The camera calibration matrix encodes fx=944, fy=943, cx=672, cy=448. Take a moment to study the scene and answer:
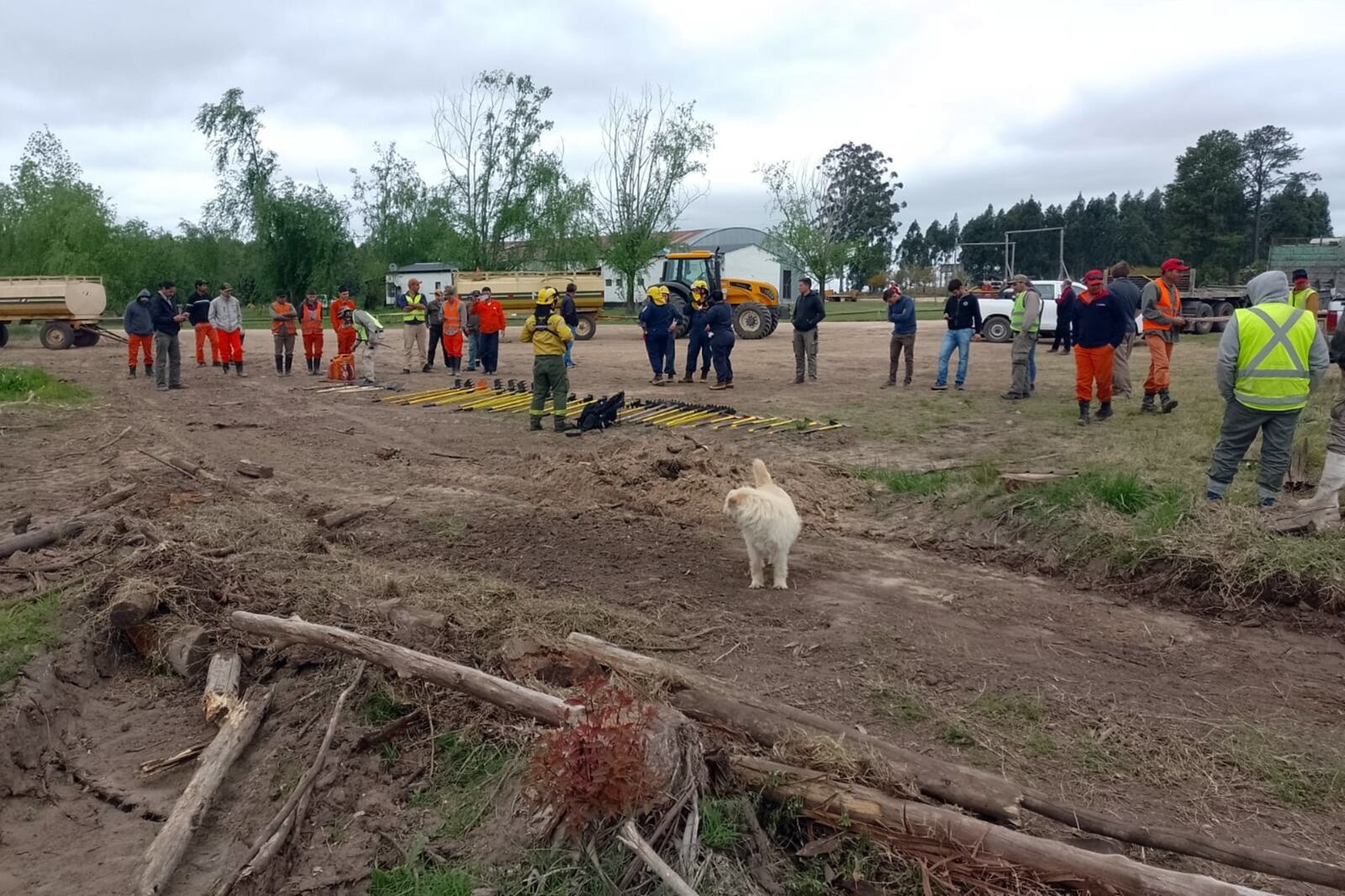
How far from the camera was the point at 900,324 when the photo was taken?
1667 centimetres

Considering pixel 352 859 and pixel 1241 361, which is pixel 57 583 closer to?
pixel 352 859

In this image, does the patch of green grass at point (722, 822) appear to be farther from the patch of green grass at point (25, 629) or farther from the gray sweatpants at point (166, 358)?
the gray sweatpants at point (166, 358)

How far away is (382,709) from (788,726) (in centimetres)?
216

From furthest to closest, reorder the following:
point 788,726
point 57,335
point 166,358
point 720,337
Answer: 1. point 57,335
2. point 166,358
3. point 720,337
4. point 788,726

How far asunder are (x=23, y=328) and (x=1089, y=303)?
3708 centimetres

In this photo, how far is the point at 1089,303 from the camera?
12195 mm

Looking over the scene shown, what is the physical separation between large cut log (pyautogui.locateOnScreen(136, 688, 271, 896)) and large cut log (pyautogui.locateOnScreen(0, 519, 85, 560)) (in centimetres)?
325

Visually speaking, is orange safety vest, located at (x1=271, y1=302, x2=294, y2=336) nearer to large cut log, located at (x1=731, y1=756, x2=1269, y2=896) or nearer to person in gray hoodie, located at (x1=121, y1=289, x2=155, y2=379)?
person in gray hoodie, located at (x1=121, y1=289, x2=155, y2=379)

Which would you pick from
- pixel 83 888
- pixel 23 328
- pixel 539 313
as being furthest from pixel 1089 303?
pixel 23 328

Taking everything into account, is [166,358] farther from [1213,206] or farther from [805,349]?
[1213,206]

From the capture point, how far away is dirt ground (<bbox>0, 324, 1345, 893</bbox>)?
4199mm

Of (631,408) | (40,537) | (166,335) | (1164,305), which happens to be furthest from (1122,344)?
(166,335)

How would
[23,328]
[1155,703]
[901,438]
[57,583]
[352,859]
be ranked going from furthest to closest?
1. [23,328]
2. [901,438]
3. [57,583]
4. [1155,703]
5. [352,859]

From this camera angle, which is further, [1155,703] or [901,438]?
[901,438]
